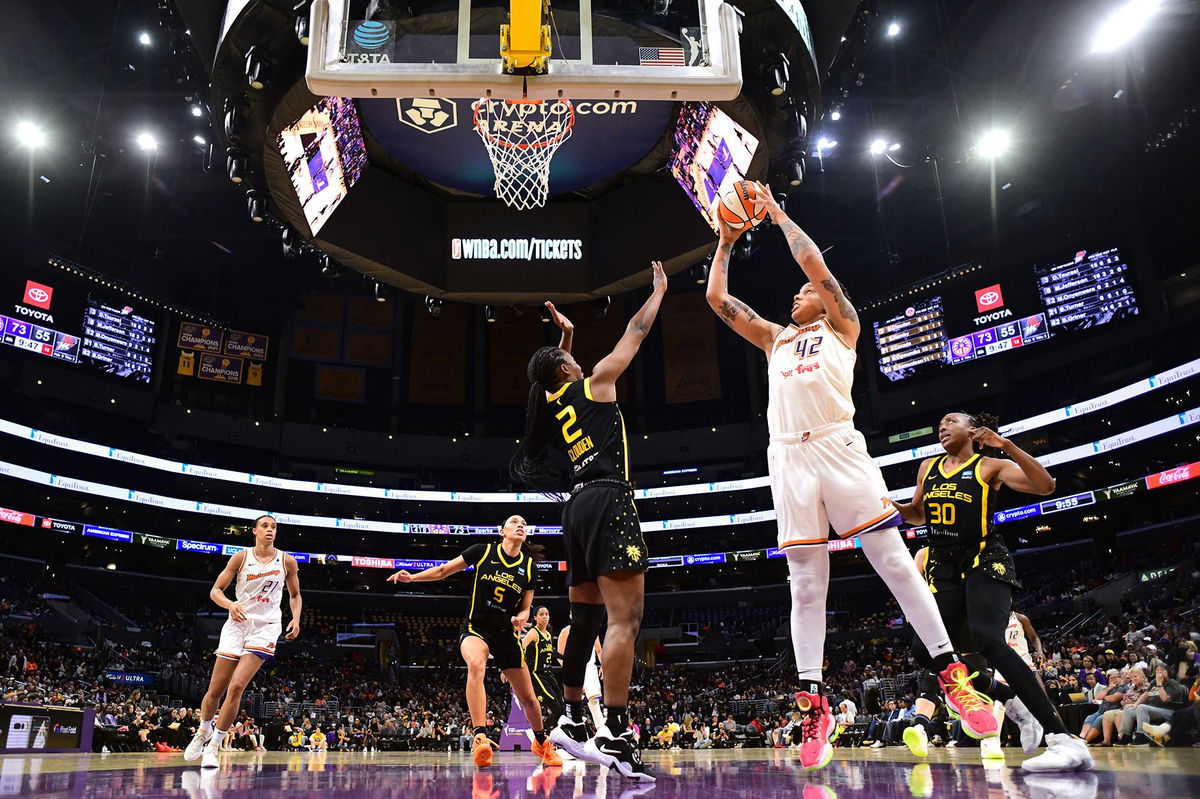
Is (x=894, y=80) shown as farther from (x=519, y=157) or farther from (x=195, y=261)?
(x=195, y=261)

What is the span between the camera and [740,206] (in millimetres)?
5230

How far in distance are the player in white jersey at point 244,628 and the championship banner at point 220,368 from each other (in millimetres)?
30786

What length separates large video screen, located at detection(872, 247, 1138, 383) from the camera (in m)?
31.5

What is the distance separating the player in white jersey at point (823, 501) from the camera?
13.6ft

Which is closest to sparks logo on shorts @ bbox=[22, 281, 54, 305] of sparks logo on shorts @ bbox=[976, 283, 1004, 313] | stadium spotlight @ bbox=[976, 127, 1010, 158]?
stadium spotlight @ bbox=[976, 127, 1010, 158]

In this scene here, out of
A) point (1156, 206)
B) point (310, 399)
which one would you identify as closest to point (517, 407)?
point (310, 399)

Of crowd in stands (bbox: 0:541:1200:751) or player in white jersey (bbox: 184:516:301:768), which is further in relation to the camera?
crowd in stands (bbox: 0:541:1200:751)

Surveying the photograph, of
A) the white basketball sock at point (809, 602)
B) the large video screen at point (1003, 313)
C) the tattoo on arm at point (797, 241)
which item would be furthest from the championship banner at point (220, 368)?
the white basketball sock at point (809, 602)

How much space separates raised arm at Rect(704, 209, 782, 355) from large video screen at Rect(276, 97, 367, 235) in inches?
276

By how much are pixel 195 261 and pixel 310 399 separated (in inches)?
326

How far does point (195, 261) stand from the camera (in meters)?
35.4

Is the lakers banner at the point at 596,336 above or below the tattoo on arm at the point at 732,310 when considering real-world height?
above

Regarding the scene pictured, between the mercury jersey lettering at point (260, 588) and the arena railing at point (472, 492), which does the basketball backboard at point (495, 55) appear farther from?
the arena railing at point (472, 492)

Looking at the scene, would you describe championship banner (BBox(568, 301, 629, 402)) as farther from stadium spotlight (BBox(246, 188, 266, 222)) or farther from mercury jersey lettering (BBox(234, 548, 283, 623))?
mercury jersey lettering (BBox(234, 548, 283, 623))
